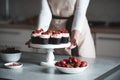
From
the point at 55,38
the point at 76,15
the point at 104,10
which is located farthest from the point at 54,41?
the point at 104,10

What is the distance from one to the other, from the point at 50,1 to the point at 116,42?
1119mm

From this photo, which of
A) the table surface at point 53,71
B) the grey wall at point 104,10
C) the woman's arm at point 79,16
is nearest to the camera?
the table surface at point 53,71

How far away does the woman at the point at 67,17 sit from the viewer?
7.77ft

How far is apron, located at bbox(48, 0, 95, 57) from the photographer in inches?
98.2

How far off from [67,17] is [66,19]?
Result: 23 mm

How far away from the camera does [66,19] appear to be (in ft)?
8.45

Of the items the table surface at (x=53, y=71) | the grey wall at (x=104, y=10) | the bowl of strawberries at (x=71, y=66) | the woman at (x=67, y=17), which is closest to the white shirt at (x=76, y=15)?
the woman at (x=67, y=17)

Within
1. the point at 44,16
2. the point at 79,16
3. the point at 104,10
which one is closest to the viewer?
the point at 79,16

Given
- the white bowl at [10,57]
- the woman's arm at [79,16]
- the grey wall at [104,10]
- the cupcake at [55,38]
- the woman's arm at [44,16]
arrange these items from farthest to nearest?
the grey wall at [104,10] < the woman's arm at [44,16] < the woman's arm at [79,16] < the white bowl at [10,57] < the cupcake at [55,38]

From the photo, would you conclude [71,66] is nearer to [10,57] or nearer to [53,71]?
[53,71]

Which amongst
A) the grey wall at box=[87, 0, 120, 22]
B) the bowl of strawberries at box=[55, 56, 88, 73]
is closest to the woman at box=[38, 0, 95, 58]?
the bowl of strawberries at box=[55, 56, 88, 73]

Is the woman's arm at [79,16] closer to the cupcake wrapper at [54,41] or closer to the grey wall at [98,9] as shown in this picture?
the cupcake wrapper at [54,41]

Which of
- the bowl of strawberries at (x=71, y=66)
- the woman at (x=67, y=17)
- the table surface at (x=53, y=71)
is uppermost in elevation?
the woman at (x=67, y=17)

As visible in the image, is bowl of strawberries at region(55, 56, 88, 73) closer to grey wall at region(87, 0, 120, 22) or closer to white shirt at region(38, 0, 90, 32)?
white shirt at region(38, 0, 90, 32)
